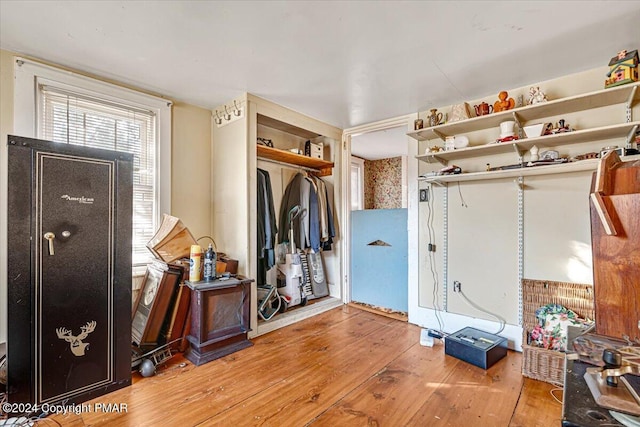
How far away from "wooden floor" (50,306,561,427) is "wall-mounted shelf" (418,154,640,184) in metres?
1.45

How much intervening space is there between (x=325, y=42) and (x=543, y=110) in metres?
1.73

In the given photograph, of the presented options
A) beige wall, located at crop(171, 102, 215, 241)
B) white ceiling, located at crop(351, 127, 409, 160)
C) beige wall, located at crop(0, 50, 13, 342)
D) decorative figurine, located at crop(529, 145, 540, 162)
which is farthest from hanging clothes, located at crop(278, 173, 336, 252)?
beige wall, located at crop(0, 50, 13, 342)

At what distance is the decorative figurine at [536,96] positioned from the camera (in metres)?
2.27

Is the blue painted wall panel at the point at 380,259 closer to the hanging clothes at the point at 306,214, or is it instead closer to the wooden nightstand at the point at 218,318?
the hanging clothes at the point at 306,214

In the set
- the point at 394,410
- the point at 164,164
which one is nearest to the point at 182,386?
the point at 394,410

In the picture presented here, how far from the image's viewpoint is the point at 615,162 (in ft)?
3.88

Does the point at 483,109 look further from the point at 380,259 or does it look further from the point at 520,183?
the point at 380,259

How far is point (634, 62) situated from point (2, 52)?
4.08 m

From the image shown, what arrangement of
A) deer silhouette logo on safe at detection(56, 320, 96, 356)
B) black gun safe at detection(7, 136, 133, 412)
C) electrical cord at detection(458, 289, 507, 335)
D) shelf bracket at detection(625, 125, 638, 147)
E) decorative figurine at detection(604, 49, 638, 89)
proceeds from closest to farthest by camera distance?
black gun safe at detection(7, 136, 133, 412) → deer silhouette logo on safe at detection(56, 320, 96, 356) → decorative figurine at detection(604, 49, 638, 89) → shelf bracket at detection(625, 125, 638, 147) → electrical cord at detection(458, 289, 507, 335)

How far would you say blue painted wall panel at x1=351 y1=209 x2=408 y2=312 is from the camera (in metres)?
3.40

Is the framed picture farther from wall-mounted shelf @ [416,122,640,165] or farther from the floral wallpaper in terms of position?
the floral wallpaper

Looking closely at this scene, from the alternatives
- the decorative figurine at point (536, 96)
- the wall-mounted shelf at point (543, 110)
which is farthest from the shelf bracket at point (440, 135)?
the decorative figurine at point (536, 96)

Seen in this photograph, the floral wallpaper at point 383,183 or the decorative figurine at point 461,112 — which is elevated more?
the decorative figurine at point 461,112

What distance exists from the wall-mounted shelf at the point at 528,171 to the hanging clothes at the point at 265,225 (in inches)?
61.4
